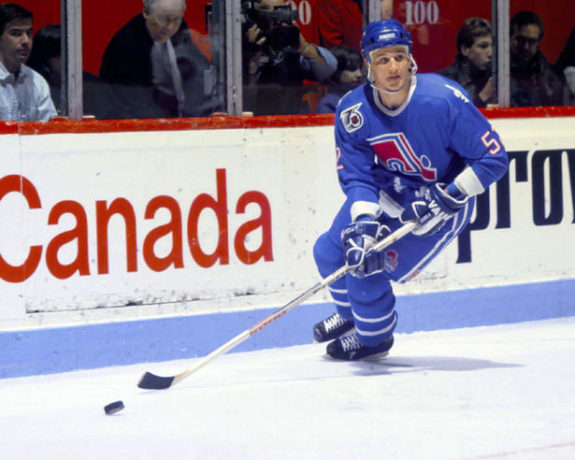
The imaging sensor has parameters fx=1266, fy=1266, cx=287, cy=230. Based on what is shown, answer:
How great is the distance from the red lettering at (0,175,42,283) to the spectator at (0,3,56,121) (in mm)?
254

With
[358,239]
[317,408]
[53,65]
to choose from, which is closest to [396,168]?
[358,239]

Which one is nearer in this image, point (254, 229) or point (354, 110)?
point (354, 110)

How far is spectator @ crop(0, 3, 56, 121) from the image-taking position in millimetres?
4770

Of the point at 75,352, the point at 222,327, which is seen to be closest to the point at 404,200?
the point at 222,327

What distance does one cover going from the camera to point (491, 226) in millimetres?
6070

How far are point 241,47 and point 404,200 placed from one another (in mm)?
1073

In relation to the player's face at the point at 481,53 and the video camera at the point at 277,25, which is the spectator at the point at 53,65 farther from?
the player's face at the point at 481,53

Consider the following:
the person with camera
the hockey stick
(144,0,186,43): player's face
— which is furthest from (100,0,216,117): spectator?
the hockey stick

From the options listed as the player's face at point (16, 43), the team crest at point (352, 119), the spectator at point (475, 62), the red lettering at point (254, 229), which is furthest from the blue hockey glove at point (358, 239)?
the spectator at point (475, 62)

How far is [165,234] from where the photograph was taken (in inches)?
205

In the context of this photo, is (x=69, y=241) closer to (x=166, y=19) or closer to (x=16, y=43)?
(x=16, y=43)

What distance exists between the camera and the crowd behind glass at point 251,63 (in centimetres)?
495

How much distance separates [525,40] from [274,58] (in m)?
1.40

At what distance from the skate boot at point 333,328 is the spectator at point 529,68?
1643mm
